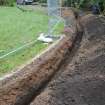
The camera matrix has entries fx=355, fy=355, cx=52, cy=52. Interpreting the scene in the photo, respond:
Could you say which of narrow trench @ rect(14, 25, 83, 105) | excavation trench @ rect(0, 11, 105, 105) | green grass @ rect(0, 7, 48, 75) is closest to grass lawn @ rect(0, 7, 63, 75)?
green grass @ rect(0, 7, 48, 75)

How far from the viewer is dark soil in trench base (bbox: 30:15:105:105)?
23.1 feet

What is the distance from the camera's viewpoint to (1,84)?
7.90 m

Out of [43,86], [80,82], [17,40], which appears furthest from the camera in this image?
[17,40]

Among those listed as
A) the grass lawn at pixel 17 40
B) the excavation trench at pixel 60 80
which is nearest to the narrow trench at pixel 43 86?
the excavation trench at pixel 60 80

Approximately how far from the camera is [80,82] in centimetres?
810

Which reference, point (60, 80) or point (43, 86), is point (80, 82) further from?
point (43, 86)

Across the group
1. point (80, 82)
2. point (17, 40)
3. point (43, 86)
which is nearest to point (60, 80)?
point (43, 86)

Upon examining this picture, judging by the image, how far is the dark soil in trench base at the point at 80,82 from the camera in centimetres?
705

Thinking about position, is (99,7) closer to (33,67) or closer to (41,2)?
(41,2)

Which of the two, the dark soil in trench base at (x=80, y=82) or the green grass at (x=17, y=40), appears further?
the green grass at (x=17, y=40)

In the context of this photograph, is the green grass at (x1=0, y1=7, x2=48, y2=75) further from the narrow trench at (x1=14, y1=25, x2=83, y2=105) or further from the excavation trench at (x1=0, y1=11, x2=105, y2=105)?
the narrow trench at (x1=14, y1=25, x2=83, y2=105)

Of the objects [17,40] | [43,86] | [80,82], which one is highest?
[80,82]

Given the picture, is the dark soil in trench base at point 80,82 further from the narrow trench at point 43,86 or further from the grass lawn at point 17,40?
the grass lawn at point 17,40

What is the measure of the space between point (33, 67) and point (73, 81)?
1485 mm
